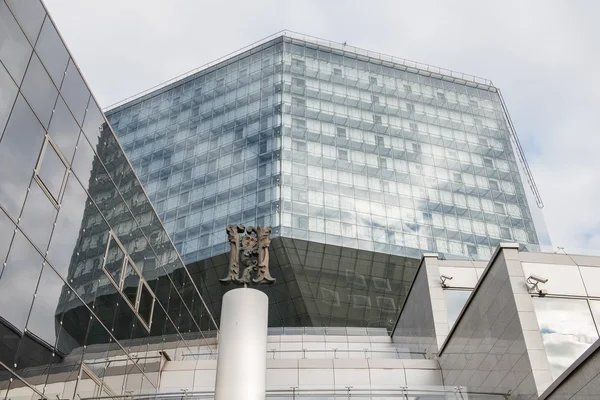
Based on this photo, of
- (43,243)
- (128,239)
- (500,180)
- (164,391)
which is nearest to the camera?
(43,243)

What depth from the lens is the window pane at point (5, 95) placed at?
18.1 m

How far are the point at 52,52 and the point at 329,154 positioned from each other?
50141 millimetres

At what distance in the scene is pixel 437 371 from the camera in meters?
31.1

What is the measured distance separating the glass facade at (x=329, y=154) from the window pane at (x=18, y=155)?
140ft

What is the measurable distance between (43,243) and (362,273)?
48015 millimetres

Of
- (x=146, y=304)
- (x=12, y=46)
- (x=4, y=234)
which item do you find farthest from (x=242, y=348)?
(x=146, y=304)

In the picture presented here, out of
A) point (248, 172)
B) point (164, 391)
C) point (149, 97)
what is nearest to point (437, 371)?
point (164, 391)

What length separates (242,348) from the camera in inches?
796

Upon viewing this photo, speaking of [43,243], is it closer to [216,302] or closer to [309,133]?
[216,302]

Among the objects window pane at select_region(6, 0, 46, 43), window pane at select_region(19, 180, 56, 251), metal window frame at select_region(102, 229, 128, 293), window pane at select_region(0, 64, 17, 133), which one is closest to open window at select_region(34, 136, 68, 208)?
window pane at select_region(19, 180, 56, 251)

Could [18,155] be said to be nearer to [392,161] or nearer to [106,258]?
[106,258]

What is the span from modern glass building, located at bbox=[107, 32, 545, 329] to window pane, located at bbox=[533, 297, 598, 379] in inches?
1541

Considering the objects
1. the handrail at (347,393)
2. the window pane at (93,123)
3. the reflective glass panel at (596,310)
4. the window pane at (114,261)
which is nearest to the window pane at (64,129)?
the window pane at (93,123)

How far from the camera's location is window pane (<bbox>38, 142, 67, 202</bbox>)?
810 inches
